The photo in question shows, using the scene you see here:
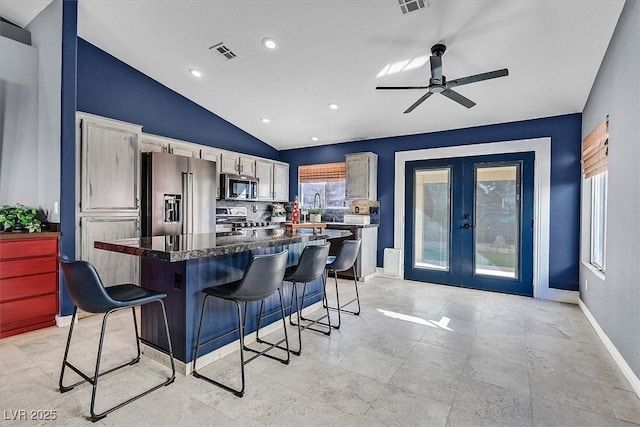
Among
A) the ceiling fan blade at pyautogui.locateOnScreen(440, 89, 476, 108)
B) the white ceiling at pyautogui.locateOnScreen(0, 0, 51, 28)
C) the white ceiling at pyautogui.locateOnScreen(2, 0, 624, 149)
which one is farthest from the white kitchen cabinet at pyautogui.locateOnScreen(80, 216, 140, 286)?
the ceiling fan blade at pyautogui.locateOnScreen(440, 89, 476, 108)

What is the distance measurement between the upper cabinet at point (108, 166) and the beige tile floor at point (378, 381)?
51.2 inches

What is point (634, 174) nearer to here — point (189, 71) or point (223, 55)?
point (223, 55)

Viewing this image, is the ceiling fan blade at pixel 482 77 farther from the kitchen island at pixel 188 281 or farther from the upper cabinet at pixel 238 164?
the upper cabinet at pixel 238 164

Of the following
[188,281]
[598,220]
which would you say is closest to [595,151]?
[598,220]

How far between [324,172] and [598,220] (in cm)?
419

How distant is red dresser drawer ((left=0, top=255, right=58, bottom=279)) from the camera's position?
2.93 meters

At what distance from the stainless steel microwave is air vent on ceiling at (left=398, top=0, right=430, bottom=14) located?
141 inches

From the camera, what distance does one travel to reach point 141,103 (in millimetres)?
4504

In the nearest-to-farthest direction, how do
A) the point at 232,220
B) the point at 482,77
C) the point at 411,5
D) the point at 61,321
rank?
1. the point at 411,5
2. the point at 482,77
3. the point at 61,321
4. the point at 232,220

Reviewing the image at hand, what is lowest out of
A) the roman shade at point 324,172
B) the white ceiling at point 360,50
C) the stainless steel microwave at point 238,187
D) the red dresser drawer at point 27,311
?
the red dresser drawer at point 27,311

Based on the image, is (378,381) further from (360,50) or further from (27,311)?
(27,311)

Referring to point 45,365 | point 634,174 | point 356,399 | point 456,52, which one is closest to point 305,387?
point 356,399

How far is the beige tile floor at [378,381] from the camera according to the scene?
1.84m

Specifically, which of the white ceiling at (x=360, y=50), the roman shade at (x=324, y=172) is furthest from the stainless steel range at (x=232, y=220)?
the white ceiling at (x=360, y=50)
